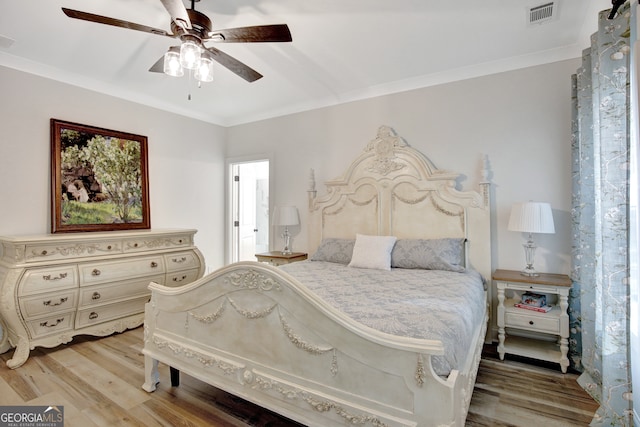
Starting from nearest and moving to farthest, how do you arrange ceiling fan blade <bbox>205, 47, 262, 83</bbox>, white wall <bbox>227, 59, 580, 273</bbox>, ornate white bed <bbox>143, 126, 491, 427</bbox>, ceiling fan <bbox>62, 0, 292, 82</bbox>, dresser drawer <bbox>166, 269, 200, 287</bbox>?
ornate white bed <bbox>143, 126, 491, 427</bbox> < ceiling fan <bbox>62, 0, 292, 82</bbox> < ceiling fan blade <bbox>205, 47, 262, 83</bbox> < white wall <bbox>227, 59, 580, 273</bbox> < dresser drawer <bbox>166, 269, 200, 287</bbox>

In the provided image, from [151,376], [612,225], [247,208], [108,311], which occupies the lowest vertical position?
[151,376]

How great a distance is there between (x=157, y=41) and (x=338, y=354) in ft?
9.18

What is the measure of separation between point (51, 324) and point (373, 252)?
9.74ft

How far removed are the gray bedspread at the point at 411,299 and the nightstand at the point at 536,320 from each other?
0.97ft

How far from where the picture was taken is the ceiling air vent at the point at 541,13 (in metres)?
2.21

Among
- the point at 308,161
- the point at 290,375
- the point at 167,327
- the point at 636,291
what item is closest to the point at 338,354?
the point at 290,375

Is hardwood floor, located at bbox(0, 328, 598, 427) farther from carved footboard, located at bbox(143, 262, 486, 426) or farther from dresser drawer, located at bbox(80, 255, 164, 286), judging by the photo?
dresser drawer, located at bbox(80, 255, 164, 286)

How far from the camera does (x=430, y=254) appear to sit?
2.92 metres

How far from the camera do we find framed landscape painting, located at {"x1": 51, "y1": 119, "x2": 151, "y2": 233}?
3221 millimetres

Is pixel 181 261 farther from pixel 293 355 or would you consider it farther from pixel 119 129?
pixel 293 355

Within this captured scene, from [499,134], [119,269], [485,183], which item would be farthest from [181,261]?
[499,134]

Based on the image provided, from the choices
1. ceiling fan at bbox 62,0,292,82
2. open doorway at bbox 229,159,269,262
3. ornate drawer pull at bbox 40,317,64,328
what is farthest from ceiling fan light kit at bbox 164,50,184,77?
open doorway at bbox 229,159,269,262

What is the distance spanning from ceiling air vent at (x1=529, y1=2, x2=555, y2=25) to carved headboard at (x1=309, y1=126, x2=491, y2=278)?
123cm
